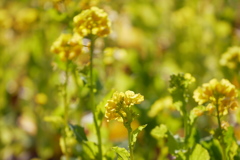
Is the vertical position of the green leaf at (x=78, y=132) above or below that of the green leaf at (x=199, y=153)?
above

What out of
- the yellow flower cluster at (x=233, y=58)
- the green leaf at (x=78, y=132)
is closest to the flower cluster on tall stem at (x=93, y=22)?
the green leaf at (x=78, y=132)

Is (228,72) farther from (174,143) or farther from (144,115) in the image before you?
(174,143)

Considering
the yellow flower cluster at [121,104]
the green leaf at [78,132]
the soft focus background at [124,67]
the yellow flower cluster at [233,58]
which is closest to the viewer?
the yellow flower cluster at [121,104]

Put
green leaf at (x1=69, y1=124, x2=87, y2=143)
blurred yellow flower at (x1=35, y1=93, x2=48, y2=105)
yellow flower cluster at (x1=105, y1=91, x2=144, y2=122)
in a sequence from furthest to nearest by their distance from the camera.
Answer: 1. blurred yellow flower at (x1=35, y1=93, x2=48, y2=105)
2. green leaf at (x1=69, y1=124, x2=87, y2=143)
3. yellow flower cluster at (x1=105, y1=91, x2=144, y2=122)

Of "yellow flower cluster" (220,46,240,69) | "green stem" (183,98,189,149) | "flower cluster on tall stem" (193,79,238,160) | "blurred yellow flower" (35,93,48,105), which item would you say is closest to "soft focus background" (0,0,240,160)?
"blurred yellow flower" (35,93,48,105)

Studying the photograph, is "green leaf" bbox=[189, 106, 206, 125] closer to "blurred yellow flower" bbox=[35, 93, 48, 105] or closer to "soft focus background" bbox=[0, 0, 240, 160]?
"soft focus background" bbox=[0, 0, 240, 160]

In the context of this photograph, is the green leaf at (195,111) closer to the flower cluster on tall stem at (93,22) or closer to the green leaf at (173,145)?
the green leaf at (173,145)
